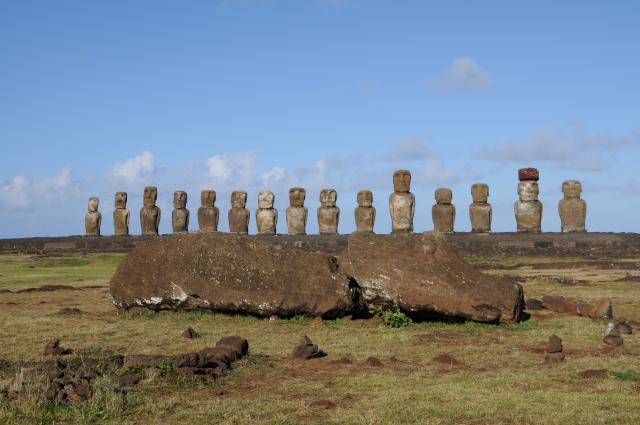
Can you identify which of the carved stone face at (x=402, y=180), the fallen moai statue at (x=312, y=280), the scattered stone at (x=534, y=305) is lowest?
the scattered stone at (x=534, y=305)

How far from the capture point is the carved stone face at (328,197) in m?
37.7

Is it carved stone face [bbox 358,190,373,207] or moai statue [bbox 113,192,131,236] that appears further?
moai statue [bbox 113,192,131,236]

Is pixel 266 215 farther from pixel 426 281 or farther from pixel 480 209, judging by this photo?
pixel 426 281

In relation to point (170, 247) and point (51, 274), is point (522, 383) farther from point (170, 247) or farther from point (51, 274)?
point (51, 274)

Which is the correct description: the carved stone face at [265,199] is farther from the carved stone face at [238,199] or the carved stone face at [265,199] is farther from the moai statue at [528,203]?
the moai statue at [528,203]

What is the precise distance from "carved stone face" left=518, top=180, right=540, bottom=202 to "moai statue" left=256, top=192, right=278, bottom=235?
38.0ft

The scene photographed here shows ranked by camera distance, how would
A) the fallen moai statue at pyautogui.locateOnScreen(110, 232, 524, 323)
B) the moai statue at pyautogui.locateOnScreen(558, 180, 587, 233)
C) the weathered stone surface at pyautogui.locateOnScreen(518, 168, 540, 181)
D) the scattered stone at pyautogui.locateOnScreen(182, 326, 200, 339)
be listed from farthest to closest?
the moai statue at pyautogui.locateOnScreen(558, 180, 587, 233) < the weathered stone surface at pyautogui.locateOnScreen(518, 168, 540, 181) < the fallen moai statue at pyautogui.locateOnScreen(110, 232, 524, 323) < the scattered stone at pyautogui.locateOnScreen(182, 326, 200, 339)

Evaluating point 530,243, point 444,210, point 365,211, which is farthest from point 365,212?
point 530,243

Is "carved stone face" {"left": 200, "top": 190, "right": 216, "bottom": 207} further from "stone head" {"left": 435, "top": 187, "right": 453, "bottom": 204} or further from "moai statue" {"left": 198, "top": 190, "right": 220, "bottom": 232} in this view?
"stone head" {"left": 435, "top": 187, "right": 453, "bottom": 204}

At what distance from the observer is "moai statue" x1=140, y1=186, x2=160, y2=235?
1607 inches

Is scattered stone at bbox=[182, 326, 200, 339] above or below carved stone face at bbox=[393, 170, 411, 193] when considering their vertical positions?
below

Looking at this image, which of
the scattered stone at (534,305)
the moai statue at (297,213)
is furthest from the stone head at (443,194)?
the scattered stone at (534,305)

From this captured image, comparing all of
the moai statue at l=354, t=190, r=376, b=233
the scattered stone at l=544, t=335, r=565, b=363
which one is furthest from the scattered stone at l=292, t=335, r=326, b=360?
the moai statue at l=354, t=190, r=376, b=233

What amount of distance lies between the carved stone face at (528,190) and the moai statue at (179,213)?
16.4 metres
